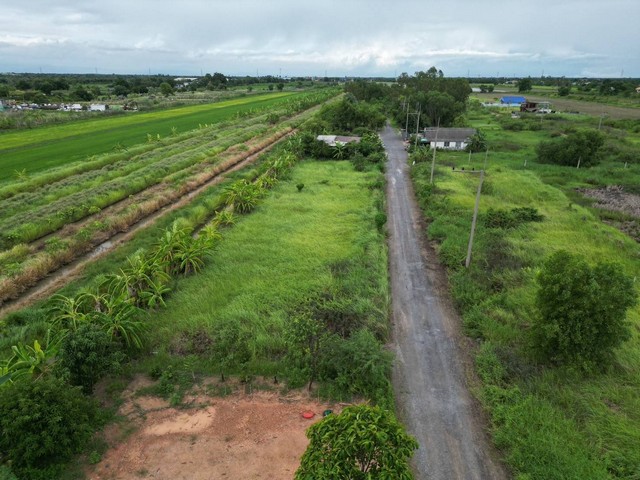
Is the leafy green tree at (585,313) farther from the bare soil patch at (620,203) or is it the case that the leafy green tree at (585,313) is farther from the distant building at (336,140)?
the distant building at (336,140)

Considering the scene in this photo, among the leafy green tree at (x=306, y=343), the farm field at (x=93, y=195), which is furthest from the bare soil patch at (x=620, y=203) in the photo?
the farm field at (x=93, y=195)

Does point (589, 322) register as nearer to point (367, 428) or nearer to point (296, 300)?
point (367, 428)

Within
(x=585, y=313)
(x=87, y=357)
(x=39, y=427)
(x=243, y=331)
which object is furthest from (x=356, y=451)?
(x=585, y=313)

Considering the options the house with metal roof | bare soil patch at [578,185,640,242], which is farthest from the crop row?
bare soil patch at [578,185,640,242]

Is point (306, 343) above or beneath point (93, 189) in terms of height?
beneath

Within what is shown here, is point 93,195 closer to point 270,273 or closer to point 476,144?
point 270,273
